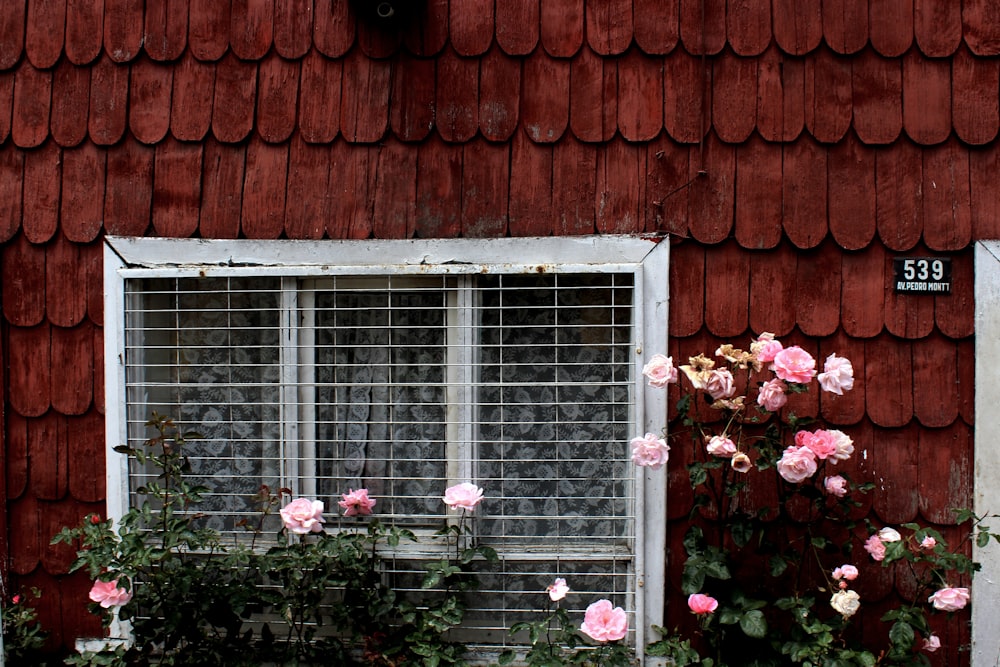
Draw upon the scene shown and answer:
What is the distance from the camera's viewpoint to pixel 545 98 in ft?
8.82

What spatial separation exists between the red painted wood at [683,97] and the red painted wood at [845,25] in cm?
44

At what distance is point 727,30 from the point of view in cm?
264

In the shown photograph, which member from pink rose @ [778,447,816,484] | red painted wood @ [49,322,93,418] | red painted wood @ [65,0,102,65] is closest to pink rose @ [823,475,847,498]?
pink rose @ [778,447,816,484]

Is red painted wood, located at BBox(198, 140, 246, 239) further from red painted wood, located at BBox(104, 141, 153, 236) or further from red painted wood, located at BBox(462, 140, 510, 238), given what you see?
red painted wood, located at BBox(462, 140, 510, 238)

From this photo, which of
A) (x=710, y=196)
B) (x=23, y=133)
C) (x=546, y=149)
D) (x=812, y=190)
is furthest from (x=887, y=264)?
(x=23, y=133)

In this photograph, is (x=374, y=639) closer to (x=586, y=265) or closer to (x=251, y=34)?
(x=586, y=265)

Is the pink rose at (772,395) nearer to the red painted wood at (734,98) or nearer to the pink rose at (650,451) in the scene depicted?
the pink rose at (650,451)

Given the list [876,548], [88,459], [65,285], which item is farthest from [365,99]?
[876,548]

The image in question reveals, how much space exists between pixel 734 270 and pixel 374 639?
173 centimetres

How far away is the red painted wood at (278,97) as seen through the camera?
2750 millimetres

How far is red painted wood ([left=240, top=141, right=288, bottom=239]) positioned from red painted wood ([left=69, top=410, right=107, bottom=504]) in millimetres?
920

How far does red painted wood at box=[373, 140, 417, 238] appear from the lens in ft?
8.91

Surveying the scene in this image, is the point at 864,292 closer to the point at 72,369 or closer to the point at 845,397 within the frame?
the point at 845,397

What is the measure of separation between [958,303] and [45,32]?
3366 mm
